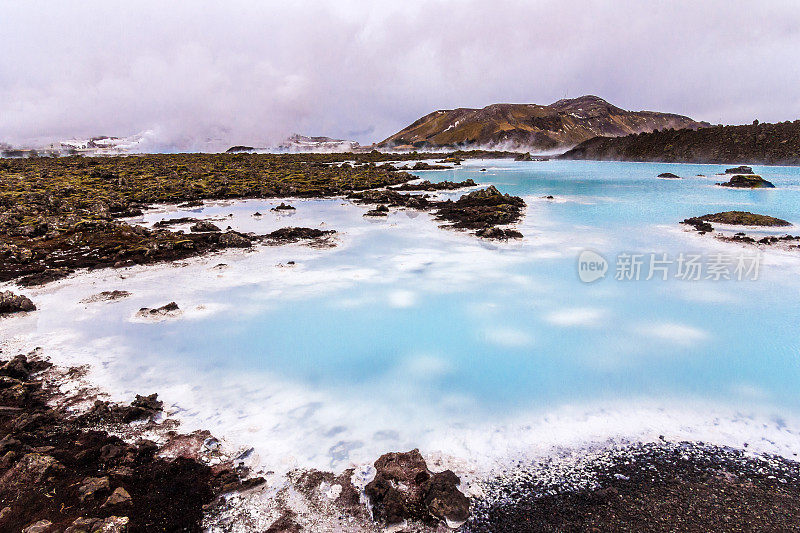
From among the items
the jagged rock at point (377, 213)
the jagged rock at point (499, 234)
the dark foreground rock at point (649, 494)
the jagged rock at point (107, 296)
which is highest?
the jagged rock at point (377, 213)

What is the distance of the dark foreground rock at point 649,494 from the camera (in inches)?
126

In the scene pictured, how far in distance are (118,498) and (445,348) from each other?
14.9 ft

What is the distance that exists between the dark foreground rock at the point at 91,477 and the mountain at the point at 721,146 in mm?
75436

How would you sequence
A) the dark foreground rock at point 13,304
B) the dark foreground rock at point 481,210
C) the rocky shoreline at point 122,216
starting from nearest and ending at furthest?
1. the dark foreground rock at point 13,304
2. the rocky shoreline at point 122,216
3. the dark foreground rock at point 481,210

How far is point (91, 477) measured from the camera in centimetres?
354

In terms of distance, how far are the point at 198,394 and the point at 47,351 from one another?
116 inches

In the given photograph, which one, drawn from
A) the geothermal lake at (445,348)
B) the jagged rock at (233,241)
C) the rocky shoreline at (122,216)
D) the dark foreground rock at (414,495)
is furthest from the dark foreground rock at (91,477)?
the jagged rock at (233,241)

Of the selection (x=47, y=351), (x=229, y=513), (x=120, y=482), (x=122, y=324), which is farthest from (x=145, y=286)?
(x=229, y=513)

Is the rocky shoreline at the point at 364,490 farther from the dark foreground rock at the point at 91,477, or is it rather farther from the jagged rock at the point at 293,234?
the jagged rock at the point at 293,234

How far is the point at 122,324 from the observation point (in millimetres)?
7031

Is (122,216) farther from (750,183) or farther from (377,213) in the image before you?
(750,183)

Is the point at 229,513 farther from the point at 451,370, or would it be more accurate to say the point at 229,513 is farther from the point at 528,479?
the point at 451,370

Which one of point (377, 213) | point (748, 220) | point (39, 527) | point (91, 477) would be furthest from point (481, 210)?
point (39, 527)

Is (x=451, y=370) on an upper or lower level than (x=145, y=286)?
lower
